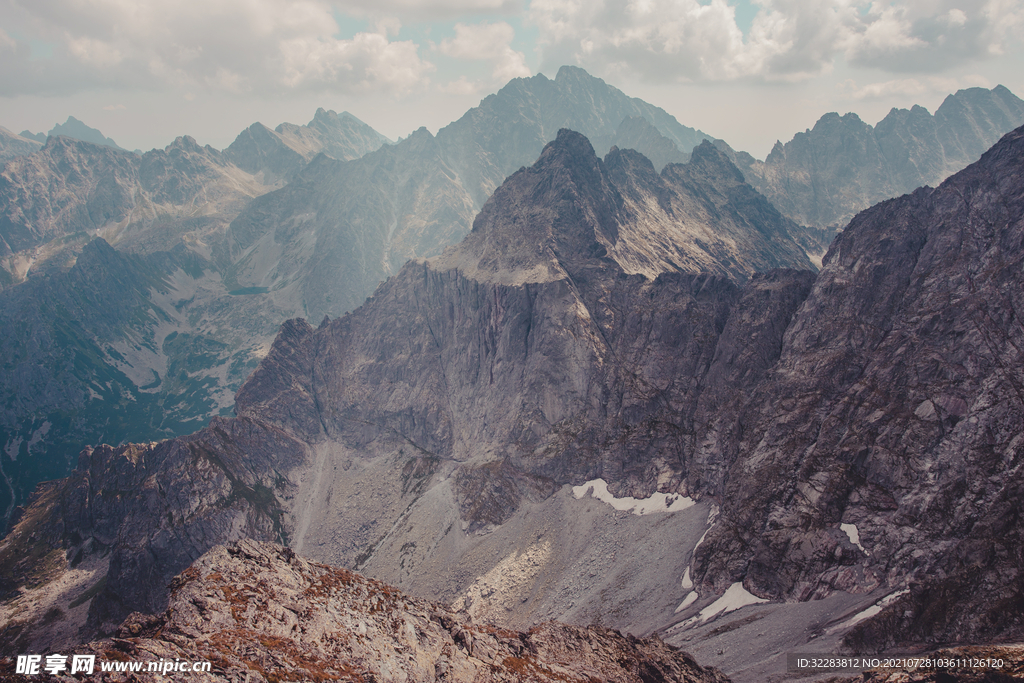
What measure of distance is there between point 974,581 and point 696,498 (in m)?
60.4

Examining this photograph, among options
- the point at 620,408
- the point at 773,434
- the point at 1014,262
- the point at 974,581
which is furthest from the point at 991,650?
the point at 620,408

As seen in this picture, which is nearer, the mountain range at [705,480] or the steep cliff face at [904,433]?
the steep cliff face at [904,433]

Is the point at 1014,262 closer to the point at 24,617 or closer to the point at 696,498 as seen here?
the point at 696,498

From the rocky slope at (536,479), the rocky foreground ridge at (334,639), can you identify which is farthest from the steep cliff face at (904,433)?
the rocky foreground ridge at (334,639)

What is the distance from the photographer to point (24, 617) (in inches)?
5984

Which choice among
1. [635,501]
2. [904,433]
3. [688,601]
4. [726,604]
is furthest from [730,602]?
[904,433]

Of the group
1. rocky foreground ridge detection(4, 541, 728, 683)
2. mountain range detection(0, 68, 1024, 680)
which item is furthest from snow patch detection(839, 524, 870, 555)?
rocky foreground ridge detection(4, 541, 728, 683)

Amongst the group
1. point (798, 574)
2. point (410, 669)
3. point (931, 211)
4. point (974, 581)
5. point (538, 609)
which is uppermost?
point (931, 211)

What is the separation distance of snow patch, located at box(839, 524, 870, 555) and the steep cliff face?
38cm

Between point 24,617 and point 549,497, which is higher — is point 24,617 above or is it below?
below

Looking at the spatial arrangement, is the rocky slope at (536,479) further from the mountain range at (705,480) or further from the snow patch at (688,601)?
the snow patch at (688,601)

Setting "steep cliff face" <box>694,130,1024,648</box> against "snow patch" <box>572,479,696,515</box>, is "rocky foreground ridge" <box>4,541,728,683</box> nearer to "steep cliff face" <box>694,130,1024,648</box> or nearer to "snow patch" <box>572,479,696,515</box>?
"steep cliff face" <box>694,130,1024,648</box>

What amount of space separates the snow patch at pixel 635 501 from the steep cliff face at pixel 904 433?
16.1 metres

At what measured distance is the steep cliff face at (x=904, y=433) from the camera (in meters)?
78.8
